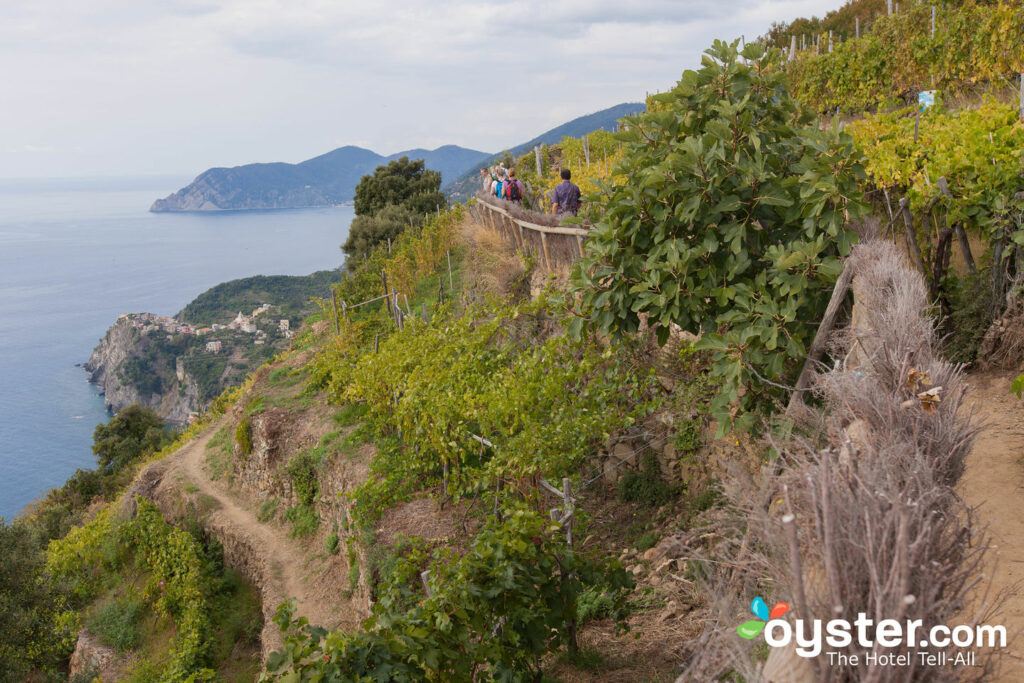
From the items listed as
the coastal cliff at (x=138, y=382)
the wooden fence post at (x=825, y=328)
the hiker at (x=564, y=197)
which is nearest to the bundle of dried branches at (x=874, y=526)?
the wooden fence post at (x=825, y=328)

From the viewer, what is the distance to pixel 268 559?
12328 millimetres

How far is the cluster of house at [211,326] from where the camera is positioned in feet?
168

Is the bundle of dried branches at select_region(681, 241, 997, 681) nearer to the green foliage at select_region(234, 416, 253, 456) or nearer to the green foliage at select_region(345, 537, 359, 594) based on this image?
the green foliage at select_region(345, 537, 359, 594)

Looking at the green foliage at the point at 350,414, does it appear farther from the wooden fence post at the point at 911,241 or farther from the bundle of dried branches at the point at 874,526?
the bundle of dried branches at the point at 874,526

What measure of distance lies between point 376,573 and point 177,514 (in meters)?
9.28

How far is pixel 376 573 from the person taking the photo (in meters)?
8.43

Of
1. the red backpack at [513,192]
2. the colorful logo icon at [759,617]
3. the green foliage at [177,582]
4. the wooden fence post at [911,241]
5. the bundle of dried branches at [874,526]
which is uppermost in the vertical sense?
the red backpack at [513,192]

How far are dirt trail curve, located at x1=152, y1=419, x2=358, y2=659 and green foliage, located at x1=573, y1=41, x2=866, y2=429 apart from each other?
A: 704 centimetres

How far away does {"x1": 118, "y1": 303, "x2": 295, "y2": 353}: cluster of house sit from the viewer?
168ft

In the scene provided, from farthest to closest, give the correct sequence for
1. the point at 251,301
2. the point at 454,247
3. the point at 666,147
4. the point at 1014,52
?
the point at 251,301
the point at 454,247
the point at 1014,52
the point at 666,147

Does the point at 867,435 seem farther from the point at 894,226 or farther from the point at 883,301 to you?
the point at 894,226

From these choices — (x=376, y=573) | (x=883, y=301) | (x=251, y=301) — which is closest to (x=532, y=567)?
(x=883, y=301)

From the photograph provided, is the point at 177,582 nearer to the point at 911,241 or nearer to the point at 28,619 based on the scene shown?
the point at 28,619

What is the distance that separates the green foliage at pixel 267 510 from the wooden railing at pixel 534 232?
7474 mm
